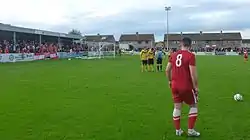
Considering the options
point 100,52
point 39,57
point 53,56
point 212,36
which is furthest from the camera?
point 212,36

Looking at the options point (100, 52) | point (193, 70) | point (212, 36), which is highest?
point (212, 36)

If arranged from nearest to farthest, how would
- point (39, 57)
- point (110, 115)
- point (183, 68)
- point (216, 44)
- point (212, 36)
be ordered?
point (183, 68) → point (110, 115) → point (39, 57) → point (216, 44) → point (212, 36)

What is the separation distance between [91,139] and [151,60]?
22330 mm

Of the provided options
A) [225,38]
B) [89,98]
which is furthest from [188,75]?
[225,38]

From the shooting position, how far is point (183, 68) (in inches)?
311

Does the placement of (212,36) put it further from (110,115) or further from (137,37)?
(110,115)

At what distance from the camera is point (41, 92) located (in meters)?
15.9

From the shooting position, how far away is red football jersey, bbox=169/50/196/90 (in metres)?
7.85

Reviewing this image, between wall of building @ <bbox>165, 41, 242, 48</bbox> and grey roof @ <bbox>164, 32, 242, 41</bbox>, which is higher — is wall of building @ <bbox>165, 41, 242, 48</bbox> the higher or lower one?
the lower one

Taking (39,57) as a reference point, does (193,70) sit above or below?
above

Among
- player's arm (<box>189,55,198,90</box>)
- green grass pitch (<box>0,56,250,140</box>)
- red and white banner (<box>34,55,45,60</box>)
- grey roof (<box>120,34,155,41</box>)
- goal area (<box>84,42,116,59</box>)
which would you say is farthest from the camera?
grey roof (<box>120,34,155,41</box>)

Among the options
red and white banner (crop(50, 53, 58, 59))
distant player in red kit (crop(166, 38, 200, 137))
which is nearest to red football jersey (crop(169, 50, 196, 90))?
distant player in red kit (crop(166, 38, 200, 137))

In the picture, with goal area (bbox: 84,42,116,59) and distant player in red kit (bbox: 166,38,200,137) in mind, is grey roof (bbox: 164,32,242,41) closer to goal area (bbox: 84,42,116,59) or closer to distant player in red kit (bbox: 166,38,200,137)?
goal area (bbox: 84,42,116,59)

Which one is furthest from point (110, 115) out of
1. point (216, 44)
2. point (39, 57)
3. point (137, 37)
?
point (137, 37)
